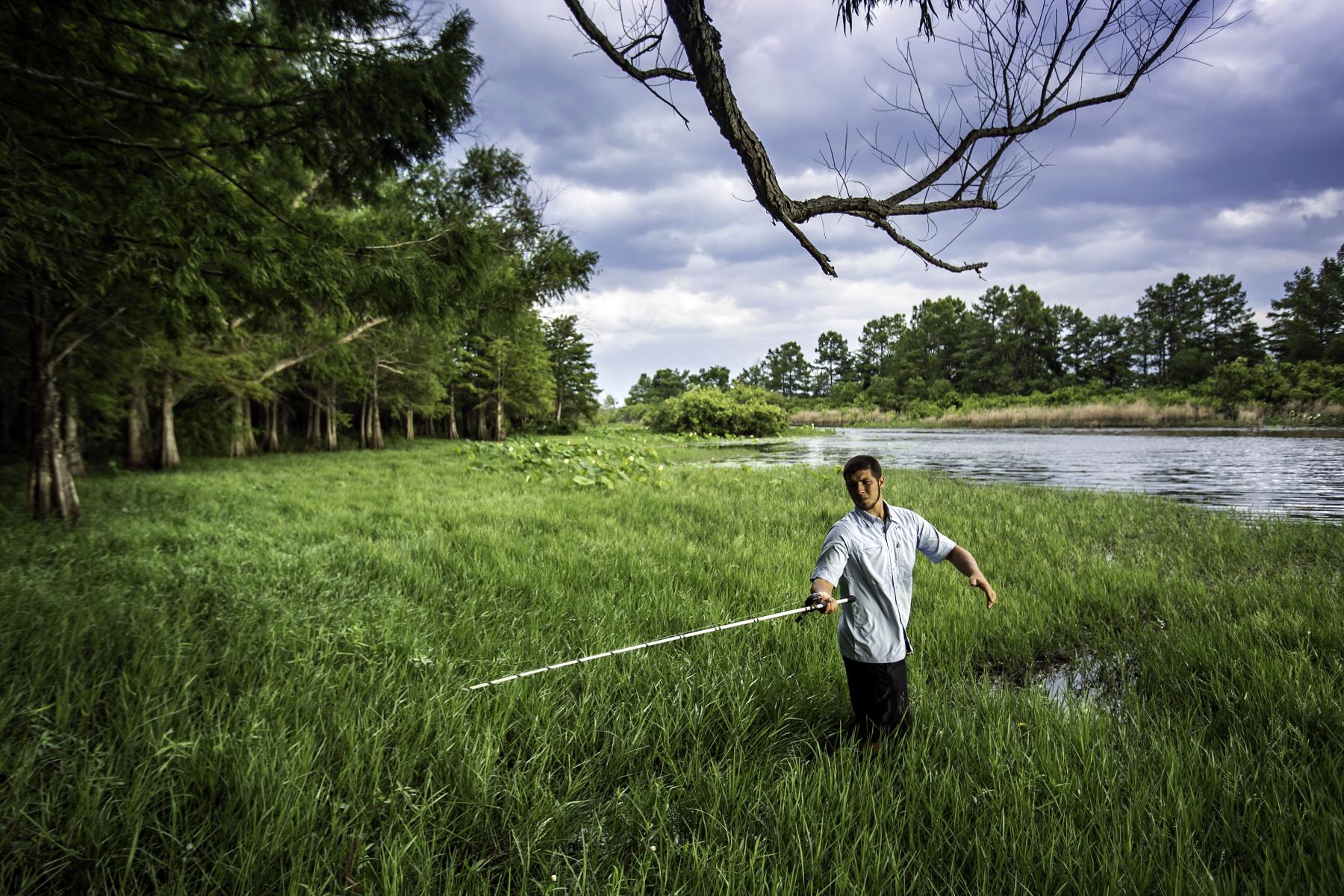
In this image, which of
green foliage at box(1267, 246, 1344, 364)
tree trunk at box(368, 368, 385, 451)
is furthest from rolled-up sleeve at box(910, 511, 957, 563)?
green foliage at box(1267, 246, 1344, 364)

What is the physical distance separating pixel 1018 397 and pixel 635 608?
190 feet

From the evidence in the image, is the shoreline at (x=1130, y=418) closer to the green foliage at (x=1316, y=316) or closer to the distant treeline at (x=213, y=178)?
the green foliage at (x=1316, y=316)

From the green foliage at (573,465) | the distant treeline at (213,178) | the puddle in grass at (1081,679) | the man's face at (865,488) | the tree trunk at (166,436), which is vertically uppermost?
the distant treeline at (213,178)

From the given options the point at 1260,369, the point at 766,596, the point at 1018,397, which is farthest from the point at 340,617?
the point at 1018,397

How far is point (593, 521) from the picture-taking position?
263 inches

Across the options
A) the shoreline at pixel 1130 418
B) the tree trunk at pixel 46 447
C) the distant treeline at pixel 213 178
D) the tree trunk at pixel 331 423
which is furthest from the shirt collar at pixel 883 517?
the shoreline at pixel 1130 418

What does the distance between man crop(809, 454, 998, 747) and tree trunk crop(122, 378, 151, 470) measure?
57.1ft

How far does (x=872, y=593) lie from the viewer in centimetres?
202

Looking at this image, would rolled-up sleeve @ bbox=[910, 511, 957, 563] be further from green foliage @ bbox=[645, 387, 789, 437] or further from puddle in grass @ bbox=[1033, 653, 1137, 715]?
green foliage @ bbox=[645, 387, 789, 437]

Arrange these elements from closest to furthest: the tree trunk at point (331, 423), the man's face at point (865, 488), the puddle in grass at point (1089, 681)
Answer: the man's face at point (865, 488), the puddle in grass at point (1089, 681), the tree trunk at point (331, 423)

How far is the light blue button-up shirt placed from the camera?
1999 mm

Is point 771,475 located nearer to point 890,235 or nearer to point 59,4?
point 890,235

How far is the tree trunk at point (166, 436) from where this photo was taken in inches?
498

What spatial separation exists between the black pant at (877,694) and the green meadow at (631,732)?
0.12 m
